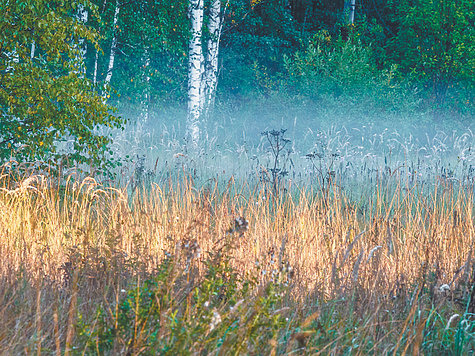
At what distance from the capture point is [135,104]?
16.0m

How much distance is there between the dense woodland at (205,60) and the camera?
5.00 metres

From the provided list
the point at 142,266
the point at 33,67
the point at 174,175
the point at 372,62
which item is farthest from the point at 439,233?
the point at 372,62

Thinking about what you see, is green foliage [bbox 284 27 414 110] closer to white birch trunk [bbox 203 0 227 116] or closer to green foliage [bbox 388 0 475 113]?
green foliage [bbox 388 0 475 113]

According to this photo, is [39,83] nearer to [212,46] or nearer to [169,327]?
[169,327]

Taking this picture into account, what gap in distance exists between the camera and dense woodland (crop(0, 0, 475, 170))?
197 inches

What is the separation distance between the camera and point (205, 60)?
49.7 feet

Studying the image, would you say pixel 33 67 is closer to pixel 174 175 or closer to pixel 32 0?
pixel 32 0

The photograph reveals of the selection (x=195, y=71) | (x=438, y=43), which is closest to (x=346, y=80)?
(x=438, y=43)

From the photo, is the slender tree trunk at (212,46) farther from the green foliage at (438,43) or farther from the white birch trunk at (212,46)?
the green foliage at (438,43)

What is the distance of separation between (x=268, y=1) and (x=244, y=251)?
16928 mm

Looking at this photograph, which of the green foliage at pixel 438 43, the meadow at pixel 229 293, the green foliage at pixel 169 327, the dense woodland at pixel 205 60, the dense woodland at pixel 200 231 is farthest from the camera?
the green foliage at pixel 438 43

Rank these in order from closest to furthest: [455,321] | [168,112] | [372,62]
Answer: [455,321] < [372,62] < [168,112]

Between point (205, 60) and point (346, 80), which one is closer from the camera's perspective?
point (346, 80)

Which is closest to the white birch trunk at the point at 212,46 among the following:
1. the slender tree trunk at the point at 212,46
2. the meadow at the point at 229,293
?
the slender tree trunk at the point at 212,46
